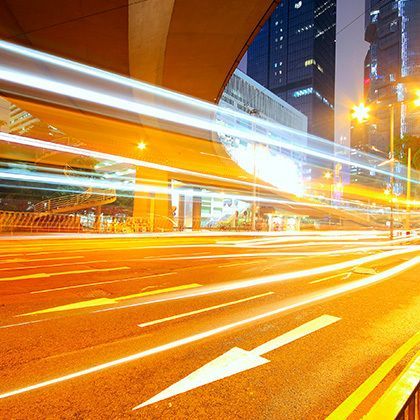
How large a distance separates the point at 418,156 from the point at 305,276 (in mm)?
32849

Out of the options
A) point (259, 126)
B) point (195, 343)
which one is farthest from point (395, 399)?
point (259, 126)

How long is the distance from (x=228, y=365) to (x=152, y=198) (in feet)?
92.5

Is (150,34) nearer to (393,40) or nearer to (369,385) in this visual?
(369,385)

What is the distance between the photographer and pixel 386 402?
88.6 inches

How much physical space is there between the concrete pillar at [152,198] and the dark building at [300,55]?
163 m

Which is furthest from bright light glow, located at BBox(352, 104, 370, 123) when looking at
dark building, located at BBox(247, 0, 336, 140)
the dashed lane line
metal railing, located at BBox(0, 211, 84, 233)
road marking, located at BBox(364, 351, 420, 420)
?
dark building, located at BBox(247, 0, 336, 140)

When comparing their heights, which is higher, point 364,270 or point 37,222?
point 37,222

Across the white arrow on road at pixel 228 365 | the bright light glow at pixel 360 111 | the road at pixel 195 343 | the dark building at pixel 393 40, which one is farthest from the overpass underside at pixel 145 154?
the dark building at pixel 393 40

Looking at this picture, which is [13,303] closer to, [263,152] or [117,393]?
[117,393]

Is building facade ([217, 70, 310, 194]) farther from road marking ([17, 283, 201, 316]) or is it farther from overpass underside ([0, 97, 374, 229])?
road marking ([17, 283, 201, 316])

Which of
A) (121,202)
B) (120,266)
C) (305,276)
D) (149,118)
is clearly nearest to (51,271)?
(120,266)

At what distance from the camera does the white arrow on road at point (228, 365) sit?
12.2 feet

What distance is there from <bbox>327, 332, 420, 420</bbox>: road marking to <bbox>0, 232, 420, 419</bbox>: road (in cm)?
2

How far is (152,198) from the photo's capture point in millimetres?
31688
